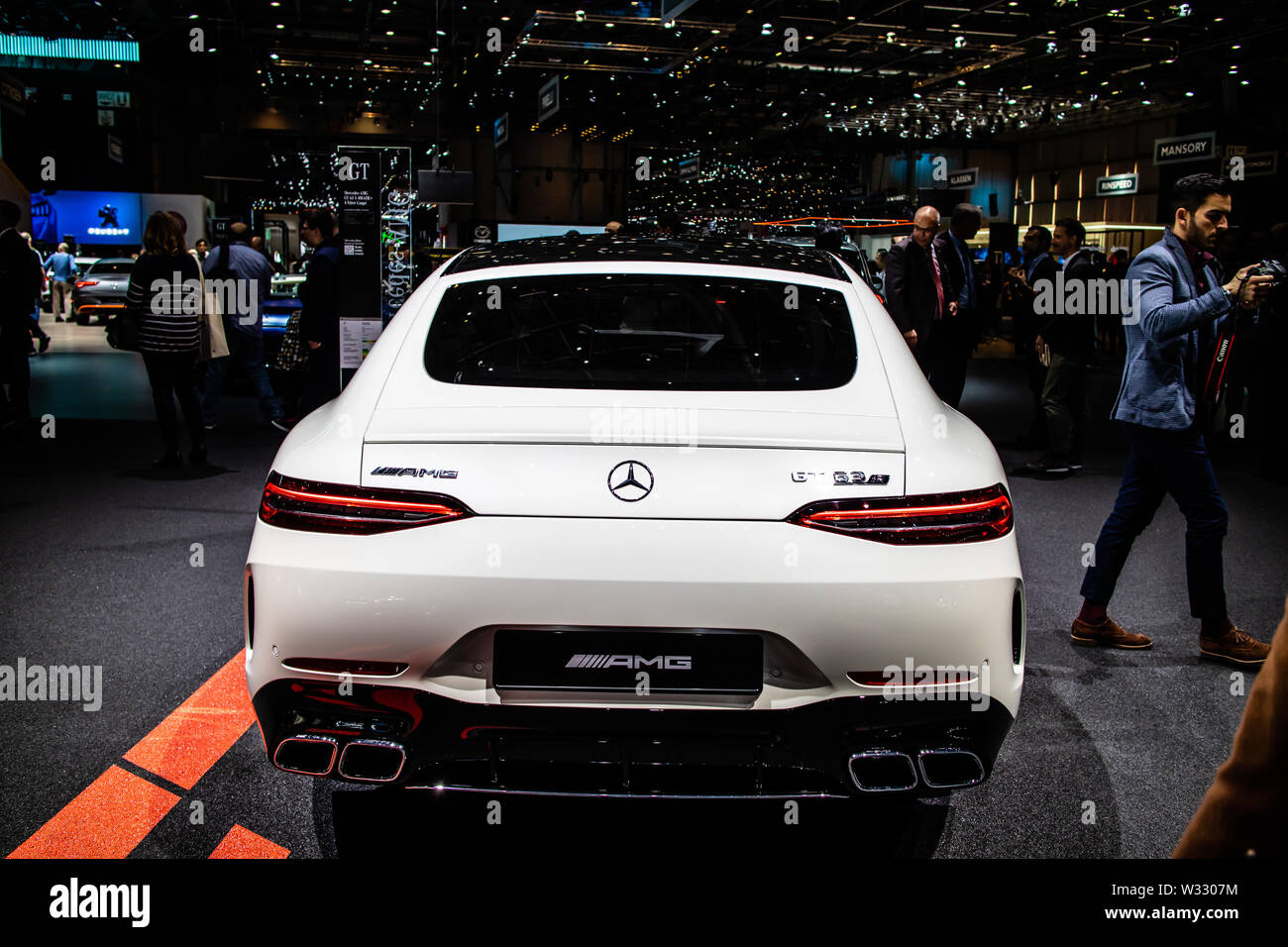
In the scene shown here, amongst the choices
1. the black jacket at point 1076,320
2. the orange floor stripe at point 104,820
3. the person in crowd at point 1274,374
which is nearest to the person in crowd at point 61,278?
the black jacket at point 1076,320

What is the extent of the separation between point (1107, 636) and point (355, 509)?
129 inches

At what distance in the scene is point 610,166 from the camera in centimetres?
3372

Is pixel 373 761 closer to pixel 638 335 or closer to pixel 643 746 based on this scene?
pixel 643 746

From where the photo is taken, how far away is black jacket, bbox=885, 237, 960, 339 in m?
7.88

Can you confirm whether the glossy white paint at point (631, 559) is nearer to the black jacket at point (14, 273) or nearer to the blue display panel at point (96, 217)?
the black jacket at point (14, 273)

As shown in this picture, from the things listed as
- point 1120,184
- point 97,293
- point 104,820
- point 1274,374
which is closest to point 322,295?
point 104,820

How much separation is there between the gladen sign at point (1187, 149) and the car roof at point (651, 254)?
17555mm

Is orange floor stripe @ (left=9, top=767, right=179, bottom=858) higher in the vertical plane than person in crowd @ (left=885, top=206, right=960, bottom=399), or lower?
lower

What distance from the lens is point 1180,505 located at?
4.11m

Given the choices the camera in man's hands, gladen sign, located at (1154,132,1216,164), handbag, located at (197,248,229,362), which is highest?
gladen sign, located at (1154,132,1216,164)

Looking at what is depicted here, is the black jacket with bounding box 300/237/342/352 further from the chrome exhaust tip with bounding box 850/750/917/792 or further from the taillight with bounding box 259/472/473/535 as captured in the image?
the chrome exhaust tip with bounding box 850/750/917/792

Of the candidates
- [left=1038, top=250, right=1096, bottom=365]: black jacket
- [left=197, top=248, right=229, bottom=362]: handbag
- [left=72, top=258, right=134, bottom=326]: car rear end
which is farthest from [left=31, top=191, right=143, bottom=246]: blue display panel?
[left=1038, top=250, right=1096, bottom=365]: black jacket

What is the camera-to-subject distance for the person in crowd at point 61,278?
24.6 meters

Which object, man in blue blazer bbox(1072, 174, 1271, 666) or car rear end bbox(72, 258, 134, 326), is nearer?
man in blue blazer bbox(1072, 174, 1271, 666)
